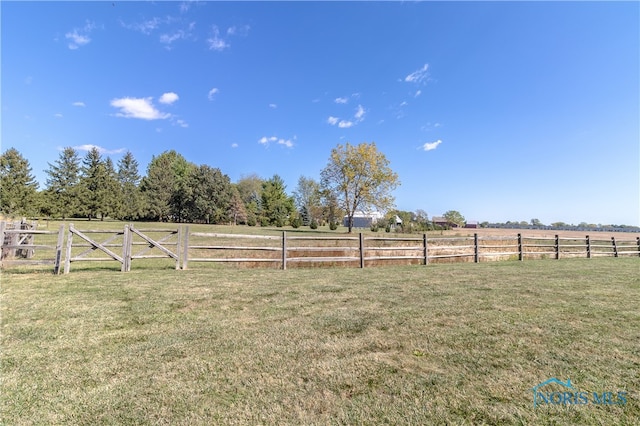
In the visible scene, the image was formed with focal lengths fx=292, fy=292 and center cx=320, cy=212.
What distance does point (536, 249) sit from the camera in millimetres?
17547

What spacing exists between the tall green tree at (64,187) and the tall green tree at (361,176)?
37.5 m

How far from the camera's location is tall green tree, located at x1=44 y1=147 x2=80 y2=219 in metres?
41.2

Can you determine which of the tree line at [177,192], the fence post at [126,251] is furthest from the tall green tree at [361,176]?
the fence post at [126,251]

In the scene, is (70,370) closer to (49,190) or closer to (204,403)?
(204,403)

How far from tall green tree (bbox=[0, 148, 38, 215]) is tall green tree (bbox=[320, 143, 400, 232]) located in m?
35.9

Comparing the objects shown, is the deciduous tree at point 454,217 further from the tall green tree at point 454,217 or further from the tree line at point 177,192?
the tree line at point 177,192

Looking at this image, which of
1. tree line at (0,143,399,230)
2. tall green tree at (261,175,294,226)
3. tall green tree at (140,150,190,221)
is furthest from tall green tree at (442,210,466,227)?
tall green tree at (140,150,190,221)

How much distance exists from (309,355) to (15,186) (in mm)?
48595


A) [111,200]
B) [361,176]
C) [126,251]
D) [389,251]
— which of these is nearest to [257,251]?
[126,251]

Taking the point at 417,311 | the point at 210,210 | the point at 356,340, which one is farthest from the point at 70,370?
the point at 210,210

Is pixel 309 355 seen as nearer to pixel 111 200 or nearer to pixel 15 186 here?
pixel 15 186

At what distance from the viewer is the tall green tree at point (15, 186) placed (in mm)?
33156

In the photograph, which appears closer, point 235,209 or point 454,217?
point 235,209

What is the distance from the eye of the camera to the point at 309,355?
3.19 m
